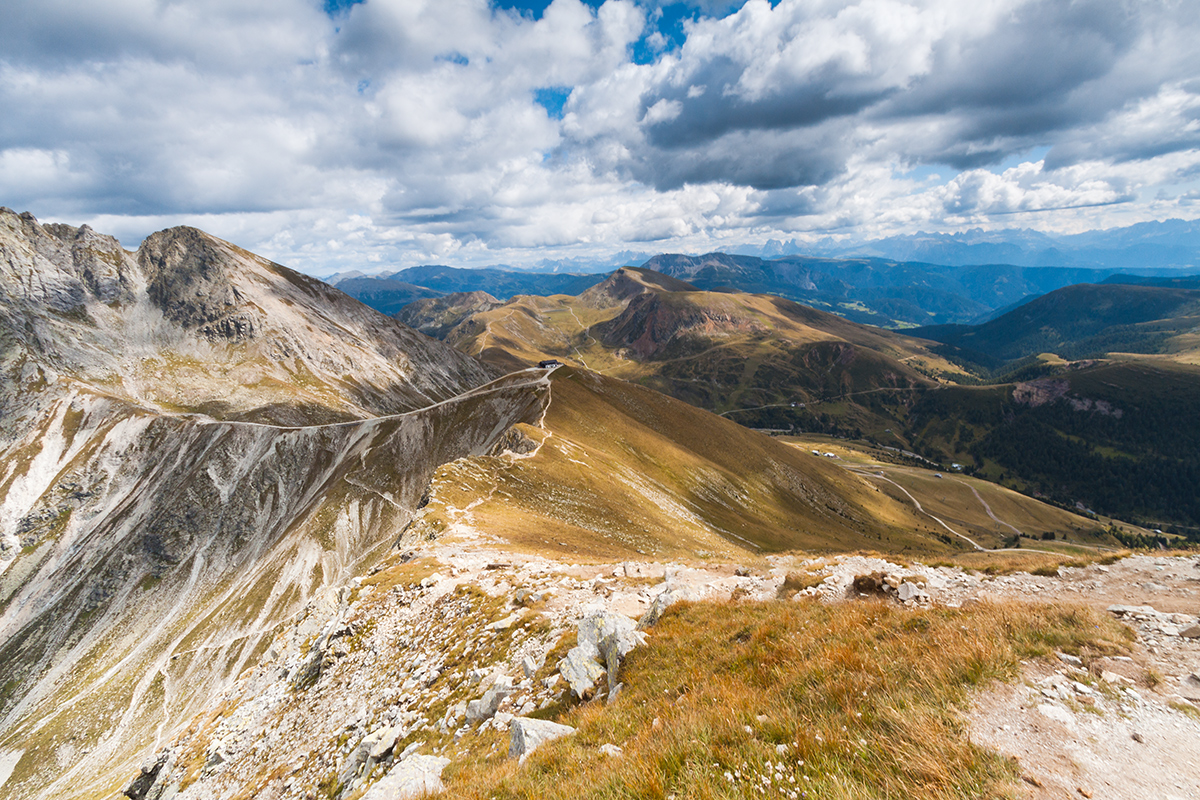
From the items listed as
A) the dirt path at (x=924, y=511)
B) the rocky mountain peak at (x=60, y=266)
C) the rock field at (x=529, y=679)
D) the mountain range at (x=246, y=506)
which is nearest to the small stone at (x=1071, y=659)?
the rock field at (x=529, y=679)

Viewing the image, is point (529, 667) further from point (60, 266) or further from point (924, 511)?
point (60, 266)

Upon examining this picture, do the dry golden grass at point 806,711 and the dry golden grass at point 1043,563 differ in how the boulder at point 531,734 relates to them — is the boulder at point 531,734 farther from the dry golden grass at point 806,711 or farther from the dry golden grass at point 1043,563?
the dry golden grass at point 1043,563

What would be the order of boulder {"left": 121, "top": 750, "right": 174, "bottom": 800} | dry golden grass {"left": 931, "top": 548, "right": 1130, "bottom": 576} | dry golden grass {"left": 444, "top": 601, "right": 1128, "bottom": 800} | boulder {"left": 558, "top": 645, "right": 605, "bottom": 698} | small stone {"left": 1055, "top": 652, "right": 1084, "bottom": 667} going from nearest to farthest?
dry golden grass {"left": 444, "top": 601, "right": 1128, "bottom": 800}, small stone {"left": 1055, "top": 652, "right": 1084, "bottom": 667}, boulder {"left": 558, "top": 645, "right": 605, "bottom": 698}, dry golden grass {"left": 931, "top": 548, "right": 1130, "bottom": 576}, boulder {"left": 121, "top": 750, "right": 174, "bottom": 800}

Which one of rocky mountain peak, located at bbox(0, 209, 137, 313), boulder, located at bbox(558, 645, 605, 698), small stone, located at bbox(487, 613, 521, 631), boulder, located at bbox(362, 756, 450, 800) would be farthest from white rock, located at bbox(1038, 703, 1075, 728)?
rocky mountain peak, located at bbox(0, 209, 137, 313)

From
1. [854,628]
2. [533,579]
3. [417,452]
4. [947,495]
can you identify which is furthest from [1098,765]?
[947,495]

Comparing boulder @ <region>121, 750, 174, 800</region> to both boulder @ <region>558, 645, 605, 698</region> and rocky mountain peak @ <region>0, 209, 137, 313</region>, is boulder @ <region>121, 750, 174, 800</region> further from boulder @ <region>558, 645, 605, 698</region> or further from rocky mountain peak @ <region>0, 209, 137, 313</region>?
rocky mountain peak @ <region>0, 209, 137, 313</region>

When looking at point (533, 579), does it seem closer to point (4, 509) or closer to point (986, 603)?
point (986, 603)
